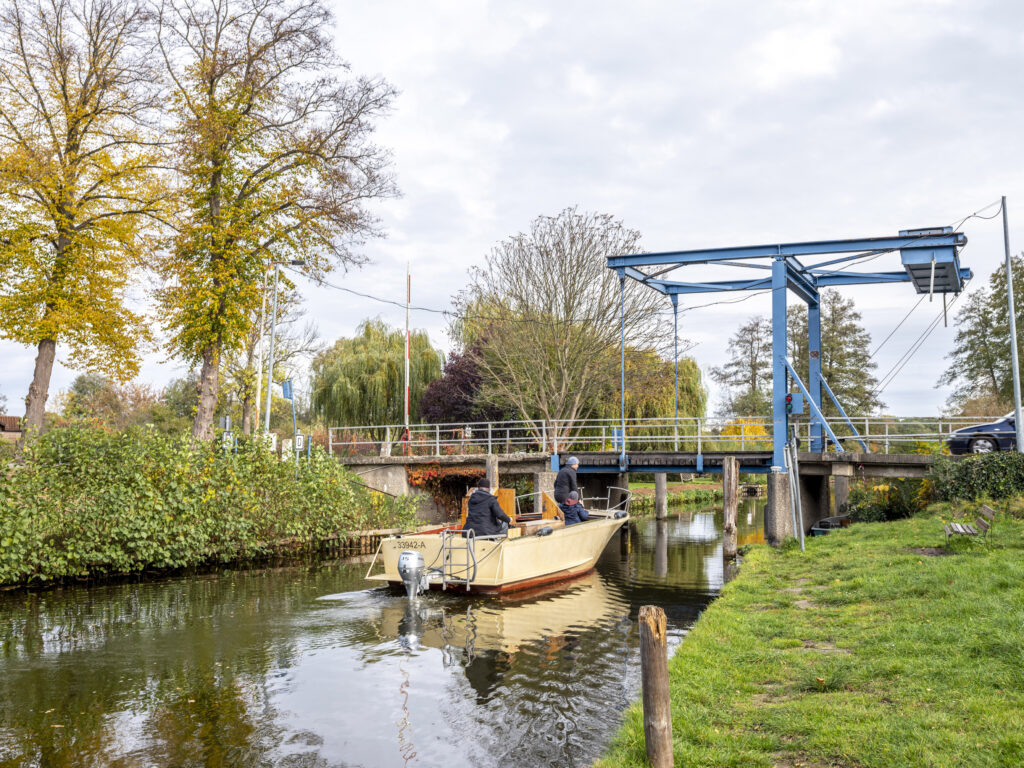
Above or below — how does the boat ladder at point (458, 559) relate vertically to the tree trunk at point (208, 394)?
below

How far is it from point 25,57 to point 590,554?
18552 mm

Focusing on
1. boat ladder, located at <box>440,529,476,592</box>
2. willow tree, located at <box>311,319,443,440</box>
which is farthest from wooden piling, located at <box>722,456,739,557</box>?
willow tree, located at <box>311,319,443,440</box>

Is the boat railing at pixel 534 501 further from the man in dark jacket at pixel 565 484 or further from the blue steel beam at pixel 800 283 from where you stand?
the blue steel beam at pixel 800 283

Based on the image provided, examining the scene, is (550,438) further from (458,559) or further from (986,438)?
(458,559)

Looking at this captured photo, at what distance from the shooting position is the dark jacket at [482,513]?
13797 mm

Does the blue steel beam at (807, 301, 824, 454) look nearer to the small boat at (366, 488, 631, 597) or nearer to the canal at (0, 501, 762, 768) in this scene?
the canal at (0, 501, 762, 768)

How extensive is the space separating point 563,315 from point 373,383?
11.4 m

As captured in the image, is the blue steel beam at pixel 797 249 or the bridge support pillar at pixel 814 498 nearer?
the blue steel beam at pixel 797 249

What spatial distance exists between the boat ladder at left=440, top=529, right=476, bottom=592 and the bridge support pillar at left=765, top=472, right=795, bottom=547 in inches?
327

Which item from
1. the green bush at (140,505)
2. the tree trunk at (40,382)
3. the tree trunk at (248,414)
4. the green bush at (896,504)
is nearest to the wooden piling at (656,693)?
the green bush at (140,505)

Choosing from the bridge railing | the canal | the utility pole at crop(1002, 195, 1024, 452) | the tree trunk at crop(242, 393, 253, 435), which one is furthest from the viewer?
the tree trunk at crop(242, 393, 253, 435)

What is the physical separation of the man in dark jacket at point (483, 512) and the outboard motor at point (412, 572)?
1486 millimetres

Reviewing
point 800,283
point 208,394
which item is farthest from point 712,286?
point 208,394

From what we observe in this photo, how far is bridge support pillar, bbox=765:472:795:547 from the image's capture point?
60.6 ft
